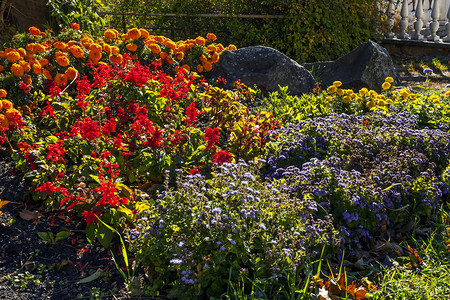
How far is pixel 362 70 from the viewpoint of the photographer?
6.98 meters

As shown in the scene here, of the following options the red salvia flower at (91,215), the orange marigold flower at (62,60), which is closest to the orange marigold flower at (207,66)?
the orange marigold flower at (62,60)

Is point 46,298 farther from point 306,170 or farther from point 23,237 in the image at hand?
point 306,170

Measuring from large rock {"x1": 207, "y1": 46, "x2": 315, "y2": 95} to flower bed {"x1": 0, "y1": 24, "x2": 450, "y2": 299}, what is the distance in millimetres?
1010

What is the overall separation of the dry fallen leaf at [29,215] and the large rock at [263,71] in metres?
3.52

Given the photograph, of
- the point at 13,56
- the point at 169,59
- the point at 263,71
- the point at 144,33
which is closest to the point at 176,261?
the point at 13,56

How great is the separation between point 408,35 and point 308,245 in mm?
10032

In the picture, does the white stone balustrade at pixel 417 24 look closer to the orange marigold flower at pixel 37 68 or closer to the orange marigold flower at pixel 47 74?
the orange marigold flower at pixel 47 74

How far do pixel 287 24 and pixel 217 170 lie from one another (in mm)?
6099

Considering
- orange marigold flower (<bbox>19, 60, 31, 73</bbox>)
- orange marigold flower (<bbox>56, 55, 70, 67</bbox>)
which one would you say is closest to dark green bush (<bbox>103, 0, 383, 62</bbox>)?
orange marigold flower (<bbox>56, 55, 70, 67</bbox>)

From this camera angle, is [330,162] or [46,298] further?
[330,162]

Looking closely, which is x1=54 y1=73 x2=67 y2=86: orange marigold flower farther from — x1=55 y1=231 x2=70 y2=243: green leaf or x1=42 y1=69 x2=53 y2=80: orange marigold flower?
x1=55 y1=231 x2=70 y2=243: green leaf

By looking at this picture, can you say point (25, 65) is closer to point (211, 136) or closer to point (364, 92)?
point (211, 136)

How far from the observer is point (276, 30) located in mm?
9320

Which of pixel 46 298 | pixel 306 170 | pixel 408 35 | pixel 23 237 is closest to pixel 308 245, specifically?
pixel 306 170
